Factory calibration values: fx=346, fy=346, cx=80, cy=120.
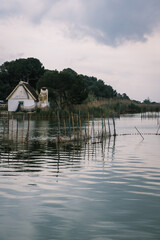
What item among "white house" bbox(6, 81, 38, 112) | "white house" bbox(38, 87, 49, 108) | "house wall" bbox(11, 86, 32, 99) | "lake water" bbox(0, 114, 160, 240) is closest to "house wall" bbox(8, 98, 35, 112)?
"white house" bbox(6, 81, 38, 112)

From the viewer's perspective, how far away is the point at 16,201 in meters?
9.33

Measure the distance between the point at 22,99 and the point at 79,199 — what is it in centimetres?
5965

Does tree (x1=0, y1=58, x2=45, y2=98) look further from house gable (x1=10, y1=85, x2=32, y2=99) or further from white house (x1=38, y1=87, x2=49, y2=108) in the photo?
white house (x1=38, y1=87, x2=49, y2=108)

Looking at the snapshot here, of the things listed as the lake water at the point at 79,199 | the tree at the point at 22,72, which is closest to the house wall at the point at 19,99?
the tree at the point at 22,72

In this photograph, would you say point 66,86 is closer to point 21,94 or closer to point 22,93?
point 22,93

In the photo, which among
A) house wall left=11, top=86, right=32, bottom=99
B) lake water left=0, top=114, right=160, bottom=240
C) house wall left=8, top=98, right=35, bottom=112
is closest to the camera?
lake water left=0, top=114, right=160, bottom=240

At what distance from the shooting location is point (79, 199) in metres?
9.57

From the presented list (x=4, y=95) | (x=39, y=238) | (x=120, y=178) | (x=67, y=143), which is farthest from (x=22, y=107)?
(x=39, y=238)

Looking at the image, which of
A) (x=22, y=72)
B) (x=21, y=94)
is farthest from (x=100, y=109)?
(x=22, y=72)

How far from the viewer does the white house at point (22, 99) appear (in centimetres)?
6750

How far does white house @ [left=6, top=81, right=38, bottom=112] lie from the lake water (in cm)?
5093

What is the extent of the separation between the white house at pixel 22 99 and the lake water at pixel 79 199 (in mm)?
50930

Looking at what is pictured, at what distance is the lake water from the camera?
7.23 meters

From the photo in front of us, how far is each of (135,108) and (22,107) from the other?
3197 cm
